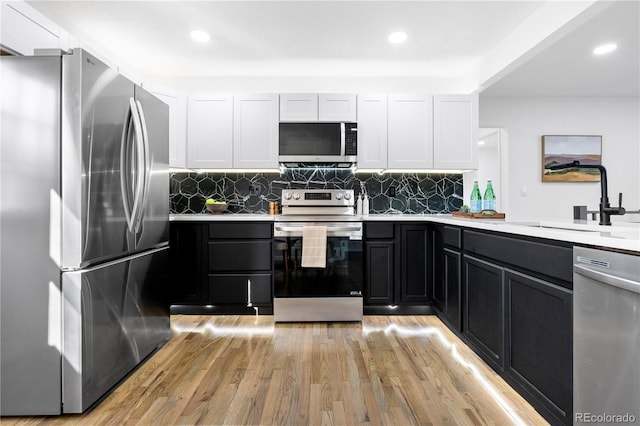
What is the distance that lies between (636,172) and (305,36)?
4.69 meters

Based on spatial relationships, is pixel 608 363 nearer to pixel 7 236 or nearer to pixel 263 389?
pixel 263 389

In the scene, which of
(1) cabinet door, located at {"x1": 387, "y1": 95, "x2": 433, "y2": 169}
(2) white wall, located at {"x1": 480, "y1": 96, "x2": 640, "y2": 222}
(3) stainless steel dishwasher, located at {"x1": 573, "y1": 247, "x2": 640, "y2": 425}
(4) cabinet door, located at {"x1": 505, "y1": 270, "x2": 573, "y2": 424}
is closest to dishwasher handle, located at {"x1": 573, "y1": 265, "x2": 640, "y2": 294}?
(3) stainless steel dishwasher, located at {"x1": 573, "y1": 247, "x2": 640, "y2": 425}

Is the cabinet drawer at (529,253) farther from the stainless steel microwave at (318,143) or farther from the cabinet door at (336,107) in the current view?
the cabinet door at (336,107)

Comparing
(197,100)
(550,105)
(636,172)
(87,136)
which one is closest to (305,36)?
(197,100)

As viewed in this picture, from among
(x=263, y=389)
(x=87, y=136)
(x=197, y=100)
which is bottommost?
(x=263, y=389)

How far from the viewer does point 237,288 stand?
11.1 feet

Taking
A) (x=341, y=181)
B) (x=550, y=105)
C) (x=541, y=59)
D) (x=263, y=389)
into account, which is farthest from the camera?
(x=550, y=105)

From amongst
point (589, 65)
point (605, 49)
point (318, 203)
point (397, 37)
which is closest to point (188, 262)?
point (318, 203)

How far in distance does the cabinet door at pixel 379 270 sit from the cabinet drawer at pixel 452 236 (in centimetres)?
52

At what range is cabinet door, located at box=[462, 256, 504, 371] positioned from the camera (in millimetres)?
2043

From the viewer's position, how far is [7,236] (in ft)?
5.56

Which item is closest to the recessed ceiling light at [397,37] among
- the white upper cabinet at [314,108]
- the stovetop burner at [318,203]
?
the white upper cabinet at [314,108]

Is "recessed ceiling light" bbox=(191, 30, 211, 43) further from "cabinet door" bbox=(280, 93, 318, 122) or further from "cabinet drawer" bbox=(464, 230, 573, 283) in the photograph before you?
"cabinet drawer" bbox=(464, 230, 573, 283)

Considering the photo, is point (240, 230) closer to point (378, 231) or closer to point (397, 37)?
point (378, 231)
